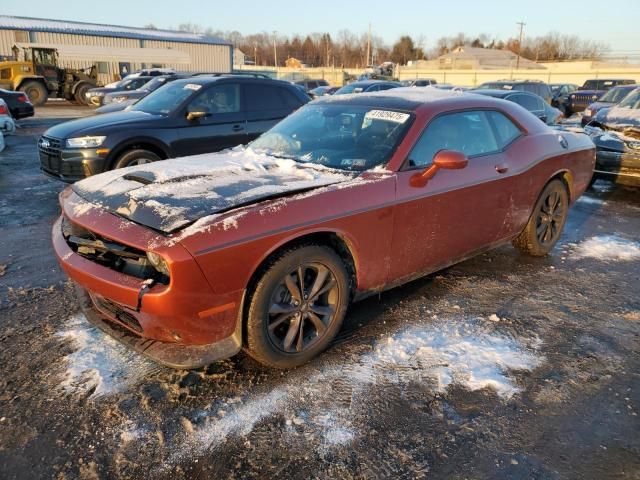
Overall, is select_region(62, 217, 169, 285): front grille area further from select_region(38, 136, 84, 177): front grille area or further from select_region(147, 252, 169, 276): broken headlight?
select_region(38, 136, 84, 177): front grille area

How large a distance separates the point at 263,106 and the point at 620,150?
549 centimetres

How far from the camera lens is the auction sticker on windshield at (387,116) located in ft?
11.7

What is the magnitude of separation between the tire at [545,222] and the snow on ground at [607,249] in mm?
374

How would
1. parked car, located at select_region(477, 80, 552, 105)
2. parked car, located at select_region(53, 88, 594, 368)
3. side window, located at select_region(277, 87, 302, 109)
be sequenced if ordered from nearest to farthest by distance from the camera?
1. parked car, located at select_region(53, 88, 594, 368)
2. side window, located at select_region(277, 87, 302, 109)
3. parked car, located at select_region(477, 80, 552, 105)

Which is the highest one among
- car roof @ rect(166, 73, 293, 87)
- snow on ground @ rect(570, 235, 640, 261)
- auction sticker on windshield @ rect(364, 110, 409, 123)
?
car roof @ rect(166, 73, 293, 87)

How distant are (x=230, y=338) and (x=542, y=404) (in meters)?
1.75

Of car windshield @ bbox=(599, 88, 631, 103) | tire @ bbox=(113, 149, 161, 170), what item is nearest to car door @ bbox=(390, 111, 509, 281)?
tire @ bbox=(113, 149, 161, 170)

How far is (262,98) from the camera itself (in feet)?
24.6

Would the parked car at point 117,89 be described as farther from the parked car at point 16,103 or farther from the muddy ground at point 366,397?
the muddy ground at point 366,397

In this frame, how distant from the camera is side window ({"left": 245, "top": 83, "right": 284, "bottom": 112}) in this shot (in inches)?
290

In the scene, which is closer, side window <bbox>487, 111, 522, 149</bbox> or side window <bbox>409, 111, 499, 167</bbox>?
side window <bbox>409, 111, 499, 167</bbox>

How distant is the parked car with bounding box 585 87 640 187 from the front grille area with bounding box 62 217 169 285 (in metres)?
7.38

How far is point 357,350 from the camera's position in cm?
316

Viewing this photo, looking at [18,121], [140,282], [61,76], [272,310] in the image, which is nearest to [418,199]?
[272,310]
